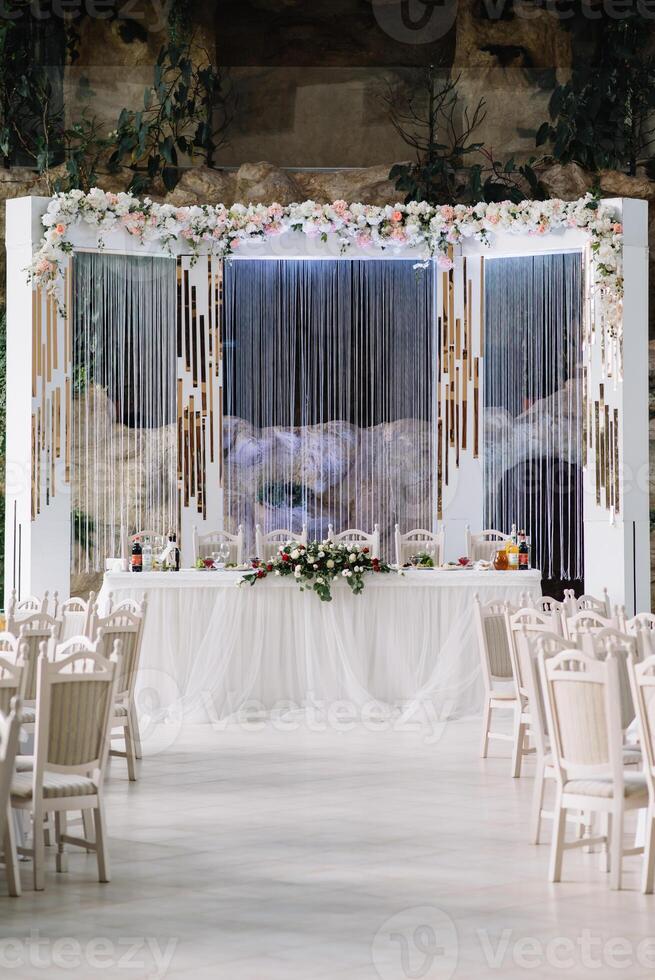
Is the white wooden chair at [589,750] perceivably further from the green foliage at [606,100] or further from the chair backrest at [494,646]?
the green foliage at [606,100]

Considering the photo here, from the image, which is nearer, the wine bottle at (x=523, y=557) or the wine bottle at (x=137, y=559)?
the wine bottle at (x=137, y=559)

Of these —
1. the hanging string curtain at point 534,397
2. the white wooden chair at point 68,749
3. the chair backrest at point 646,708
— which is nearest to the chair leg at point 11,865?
the white wooden chair at point 68,749

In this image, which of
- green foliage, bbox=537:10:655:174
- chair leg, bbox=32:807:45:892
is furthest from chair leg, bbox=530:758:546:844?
green foliage, bbox=537:10:655:174

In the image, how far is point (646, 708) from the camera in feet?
18.0

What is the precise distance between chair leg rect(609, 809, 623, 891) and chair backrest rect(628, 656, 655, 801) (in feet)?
0.53

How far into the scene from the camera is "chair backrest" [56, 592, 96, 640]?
9298mm

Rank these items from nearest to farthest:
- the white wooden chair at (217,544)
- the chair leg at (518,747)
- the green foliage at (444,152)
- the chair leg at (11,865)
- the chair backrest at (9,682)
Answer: the chair backrest at (9,682)
the chair leg at (11,865)
the chair leg at (518,747)
the white wooden chair at (217,544)
the green foliage at (444,152)

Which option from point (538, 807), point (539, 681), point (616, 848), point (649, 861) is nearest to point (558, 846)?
point (616, 848)

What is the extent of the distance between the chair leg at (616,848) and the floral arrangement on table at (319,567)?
515 centimetres

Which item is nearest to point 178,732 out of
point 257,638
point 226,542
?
point 257,638

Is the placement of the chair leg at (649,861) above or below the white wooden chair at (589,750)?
below

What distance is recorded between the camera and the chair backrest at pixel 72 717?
5.66 meters

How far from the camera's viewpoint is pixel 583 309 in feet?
42.2

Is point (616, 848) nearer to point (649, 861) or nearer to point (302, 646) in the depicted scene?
point (649, 861)
